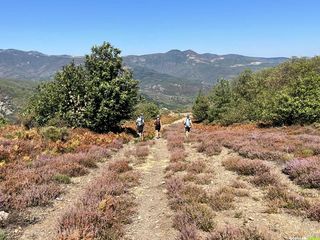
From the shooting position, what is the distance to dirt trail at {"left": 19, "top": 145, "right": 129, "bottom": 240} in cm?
970

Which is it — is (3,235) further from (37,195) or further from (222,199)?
(222,199)

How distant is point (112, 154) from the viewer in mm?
23938

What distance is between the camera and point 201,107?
222ft

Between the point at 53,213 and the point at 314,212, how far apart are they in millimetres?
8025

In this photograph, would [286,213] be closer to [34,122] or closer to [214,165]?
[214,165]

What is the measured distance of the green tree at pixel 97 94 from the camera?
3516 centimetres

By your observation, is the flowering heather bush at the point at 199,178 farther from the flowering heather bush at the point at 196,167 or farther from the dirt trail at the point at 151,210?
the dirt trail at the point at 151,210

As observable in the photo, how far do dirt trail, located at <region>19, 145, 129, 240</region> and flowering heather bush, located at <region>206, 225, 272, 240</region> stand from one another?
425 centimetres

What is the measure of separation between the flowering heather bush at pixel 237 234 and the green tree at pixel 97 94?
1044 inches

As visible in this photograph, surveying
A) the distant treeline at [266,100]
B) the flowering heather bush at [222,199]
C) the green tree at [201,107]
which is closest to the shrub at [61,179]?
the flowering heather bush at [222,199]

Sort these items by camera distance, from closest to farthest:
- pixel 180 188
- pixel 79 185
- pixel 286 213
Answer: pixel 286 213
pixel 180 188
pixel 79 185

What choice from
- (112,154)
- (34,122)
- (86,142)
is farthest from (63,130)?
(34,122)

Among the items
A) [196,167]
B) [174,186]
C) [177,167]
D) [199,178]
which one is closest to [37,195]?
[174,186]

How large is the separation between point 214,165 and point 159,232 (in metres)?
9.15
